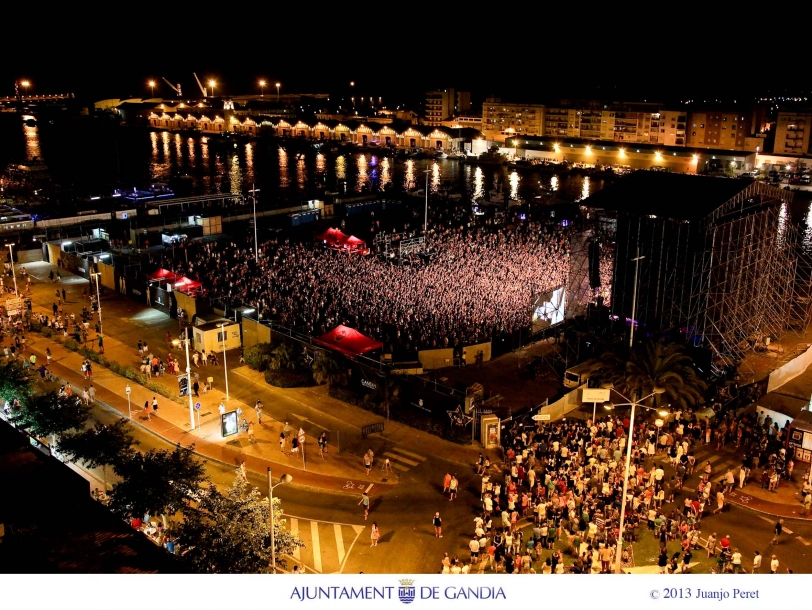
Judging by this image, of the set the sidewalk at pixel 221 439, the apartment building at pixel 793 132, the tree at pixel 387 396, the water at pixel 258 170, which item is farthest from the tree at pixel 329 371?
the apartment building at pixel 793 132

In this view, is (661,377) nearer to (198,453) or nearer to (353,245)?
(198,453)

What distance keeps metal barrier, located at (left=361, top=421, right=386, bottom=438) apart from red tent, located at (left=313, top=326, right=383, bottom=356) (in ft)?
13.2

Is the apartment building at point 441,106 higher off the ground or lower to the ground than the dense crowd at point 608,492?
higher

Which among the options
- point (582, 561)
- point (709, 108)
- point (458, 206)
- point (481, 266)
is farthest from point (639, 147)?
point (582, 561)

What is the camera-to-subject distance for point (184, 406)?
24344 millimetres

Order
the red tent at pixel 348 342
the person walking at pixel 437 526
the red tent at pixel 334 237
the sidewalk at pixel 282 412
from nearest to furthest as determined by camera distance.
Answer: the person walking at pixel 437 526 < the sidewalk at pixel 282 412 < the red tent at pixel 348 342 < the red tent at pixel 334 237

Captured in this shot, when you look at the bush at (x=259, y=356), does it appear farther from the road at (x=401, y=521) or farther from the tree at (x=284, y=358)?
the road at (x=401, y=521)

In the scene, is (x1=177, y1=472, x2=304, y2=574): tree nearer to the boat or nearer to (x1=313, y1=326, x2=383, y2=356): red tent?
(x1=313, y1=326, x2=383, y2=356): red tent

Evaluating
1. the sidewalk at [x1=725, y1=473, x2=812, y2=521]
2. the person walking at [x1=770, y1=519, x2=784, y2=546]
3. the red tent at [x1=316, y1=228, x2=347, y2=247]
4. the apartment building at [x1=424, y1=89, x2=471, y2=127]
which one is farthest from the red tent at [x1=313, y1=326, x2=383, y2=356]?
the apartment building at [x1=424, y1=89, x2=471, y2=127]

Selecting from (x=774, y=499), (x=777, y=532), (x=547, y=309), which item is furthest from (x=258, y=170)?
(x=777, y=532)

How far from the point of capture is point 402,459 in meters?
21.5

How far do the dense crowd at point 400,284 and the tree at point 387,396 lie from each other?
451 centimetres

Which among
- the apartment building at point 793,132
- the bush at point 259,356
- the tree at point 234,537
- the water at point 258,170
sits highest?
the apartment building at point 793,132

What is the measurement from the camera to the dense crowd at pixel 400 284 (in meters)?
30.9
